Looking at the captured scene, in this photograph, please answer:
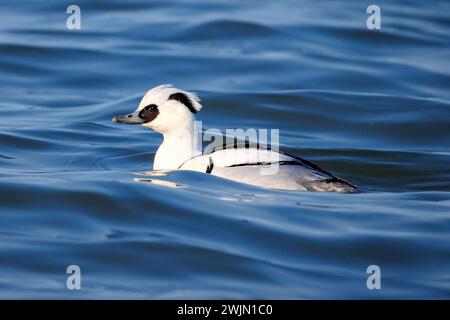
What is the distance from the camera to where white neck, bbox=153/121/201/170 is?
11094mm

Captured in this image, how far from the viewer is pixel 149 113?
11148mm

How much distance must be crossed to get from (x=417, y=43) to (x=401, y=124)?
16.3ft

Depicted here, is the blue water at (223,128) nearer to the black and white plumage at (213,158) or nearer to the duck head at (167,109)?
the black and white plumage at (213,158)

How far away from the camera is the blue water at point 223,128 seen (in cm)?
835

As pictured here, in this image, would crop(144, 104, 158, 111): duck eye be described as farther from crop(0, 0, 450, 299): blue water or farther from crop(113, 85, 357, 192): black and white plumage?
crop(0, 0, 450, 299): blue water

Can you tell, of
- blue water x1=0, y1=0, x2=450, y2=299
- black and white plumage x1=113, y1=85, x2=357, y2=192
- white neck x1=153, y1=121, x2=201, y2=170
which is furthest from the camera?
white neck x1=153, y1=121, x2=201, y2=170

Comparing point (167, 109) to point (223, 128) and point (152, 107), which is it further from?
point (223, 128)

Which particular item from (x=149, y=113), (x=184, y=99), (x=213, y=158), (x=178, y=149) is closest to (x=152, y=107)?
(x=149, y=113)

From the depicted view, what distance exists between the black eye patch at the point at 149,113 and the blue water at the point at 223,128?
1.98 feet

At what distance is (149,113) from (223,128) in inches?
135

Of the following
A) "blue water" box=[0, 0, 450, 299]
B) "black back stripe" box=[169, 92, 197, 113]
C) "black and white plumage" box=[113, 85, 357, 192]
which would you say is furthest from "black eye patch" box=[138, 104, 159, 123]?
"blue water" box=[0, 0, 450, 299]

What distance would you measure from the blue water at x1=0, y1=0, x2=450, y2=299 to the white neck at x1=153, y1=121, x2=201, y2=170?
0.33 m

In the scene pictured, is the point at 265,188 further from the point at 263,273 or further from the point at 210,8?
the point at 210,8
